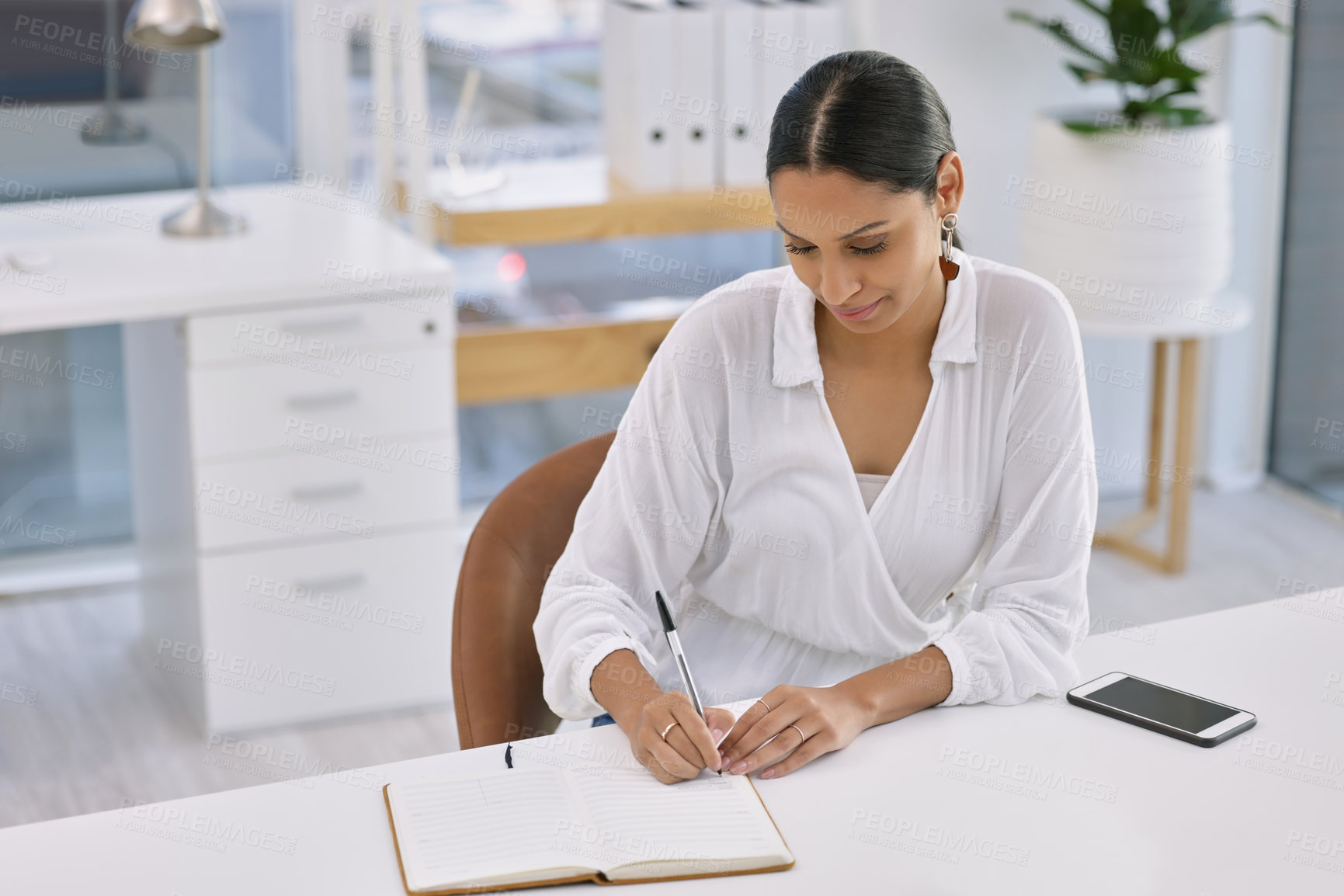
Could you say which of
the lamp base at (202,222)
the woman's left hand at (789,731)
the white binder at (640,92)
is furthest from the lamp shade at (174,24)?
the woman's left hand at (789,731)

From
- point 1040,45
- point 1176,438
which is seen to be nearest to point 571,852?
point 1176,438

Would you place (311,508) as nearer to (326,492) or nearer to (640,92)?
(326,492)

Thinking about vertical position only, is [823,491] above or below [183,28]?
below

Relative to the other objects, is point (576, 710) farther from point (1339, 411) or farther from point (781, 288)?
point (1339, 411)

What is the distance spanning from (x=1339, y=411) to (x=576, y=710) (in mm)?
2832

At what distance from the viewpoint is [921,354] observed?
5.05 ft

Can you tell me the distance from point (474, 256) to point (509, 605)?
6.05 feet

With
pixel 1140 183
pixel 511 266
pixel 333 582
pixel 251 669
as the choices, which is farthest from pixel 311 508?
pixel 1140 183

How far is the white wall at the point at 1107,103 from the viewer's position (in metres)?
3.29

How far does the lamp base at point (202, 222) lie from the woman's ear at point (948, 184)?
166 centimetres

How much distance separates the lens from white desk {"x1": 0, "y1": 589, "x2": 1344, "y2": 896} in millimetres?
1073

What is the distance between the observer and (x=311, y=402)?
2.51 meters

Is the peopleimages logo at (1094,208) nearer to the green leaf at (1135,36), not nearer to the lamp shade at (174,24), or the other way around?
the green leaf at (1135,36)

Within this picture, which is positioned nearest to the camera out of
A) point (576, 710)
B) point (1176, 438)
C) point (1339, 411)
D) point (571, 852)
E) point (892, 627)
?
point (571, 852)
